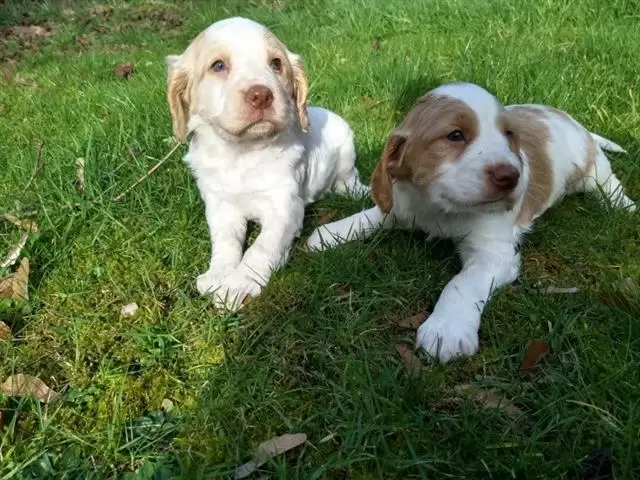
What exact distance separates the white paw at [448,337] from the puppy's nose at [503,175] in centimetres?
52

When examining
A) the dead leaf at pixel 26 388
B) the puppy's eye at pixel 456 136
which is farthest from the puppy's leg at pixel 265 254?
the puppy's eye at pixel 456 136

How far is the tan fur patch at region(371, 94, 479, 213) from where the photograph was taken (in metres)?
2.61

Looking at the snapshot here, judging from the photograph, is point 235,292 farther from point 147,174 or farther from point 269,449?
point 147,174

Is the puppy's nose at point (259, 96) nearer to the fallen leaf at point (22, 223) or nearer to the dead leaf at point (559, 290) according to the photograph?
the fallen leaf at point (22, 223)

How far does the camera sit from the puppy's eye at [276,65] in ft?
10.3

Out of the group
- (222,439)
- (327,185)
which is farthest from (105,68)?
(222,439)

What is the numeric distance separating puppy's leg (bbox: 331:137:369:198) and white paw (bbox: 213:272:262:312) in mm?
1238

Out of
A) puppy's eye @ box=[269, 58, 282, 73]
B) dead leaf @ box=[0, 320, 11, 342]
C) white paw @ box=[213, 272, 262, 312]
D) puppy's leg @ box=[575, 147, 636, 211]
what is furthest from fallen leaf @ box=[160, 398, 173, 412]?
puppy's leg @ box=[575, 147, 636, 211]

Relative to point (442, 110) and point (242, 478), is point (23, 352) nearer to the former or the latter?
point (242, 478)

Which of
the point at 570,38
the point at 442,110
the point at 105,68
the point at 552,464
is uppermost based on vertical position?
the point at 442,110

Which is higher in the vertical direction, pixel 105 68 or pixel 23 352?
pixel 23 352

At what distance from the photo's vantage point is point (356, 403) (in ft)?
6.81

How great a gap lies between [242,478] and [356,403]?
0.43 m

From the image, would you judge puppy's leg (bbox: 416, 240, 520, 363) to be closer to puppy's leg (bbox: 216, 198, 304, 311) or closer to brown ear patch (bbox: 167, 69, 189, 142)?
puppy's leg (bbox: 216, 198, 304, 311)
